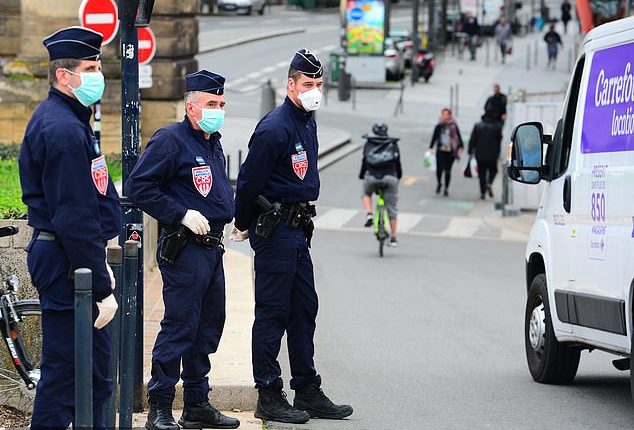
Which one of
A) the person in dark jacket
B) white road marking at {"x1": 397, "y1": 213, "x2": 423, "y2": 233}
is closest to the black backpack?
white road marking at {"x1": 397, "y1": 213, "x2": 423, "y2": 233}

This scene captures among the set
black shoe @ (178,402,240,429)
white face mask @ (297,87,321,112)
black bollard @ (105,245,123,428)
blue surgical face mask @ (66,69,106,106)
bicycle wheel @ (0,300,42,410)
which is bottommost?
black shoe @ (178,402,240,429)

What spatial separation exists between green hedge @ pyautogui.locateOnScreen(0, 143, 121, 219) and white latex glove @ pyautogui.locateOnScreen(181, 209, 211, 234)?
173cm

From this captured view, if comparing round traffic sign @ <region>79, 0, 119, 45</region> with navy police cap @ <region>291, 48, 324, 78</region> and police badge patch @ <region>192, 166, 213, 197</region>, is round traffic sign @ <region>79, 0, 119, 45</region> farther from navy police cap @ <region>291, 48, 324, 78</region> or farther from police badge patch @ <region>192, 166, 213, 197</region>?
police badge patch @ <region>192, 166, 213, 197</region>

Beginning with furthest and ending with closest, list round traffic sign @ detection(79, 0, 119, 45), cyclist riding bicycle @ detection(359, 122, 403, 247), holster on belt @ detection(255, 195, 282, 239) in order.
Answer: cyclist riding bicycle @ detection(359, 122, 403, 247)
round traffic sign @ detection(79, 0, 119, 45)
holster on belt @ detection(255, 195, 282, 239)

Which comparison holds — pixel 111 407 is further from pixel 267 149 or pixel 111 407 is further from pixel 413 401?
pixel 413 401

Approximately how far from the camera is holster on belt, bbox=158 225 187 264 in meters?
7.63

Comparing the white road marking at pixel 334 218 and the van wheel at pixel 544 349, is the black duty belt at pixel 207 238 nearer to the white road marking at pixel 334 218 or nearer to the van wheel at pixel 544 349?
the van wheel at pixel 544 349

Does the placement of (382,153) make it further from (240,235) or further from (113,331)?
(113,331)

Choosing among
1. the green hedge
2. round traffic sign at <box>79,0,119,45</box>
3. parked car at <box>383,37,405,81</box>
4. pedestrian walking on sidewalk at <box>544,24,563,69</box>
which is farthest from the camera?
pedestrian walking on sidewalk at <box>544,24,563,69</box>

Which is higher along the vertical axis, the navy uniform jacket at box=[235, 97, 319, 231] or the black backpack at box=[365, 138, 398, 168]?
the navy uniform jacket at box=[235, 97, 319, 231]

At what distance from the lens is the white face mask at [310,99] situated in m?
8.35

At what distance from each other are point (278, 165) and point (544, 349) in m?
2.86

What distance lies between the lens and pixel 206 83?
793 centimetres

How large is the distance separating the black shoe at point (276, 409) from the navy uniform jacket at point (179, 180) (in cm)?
116
